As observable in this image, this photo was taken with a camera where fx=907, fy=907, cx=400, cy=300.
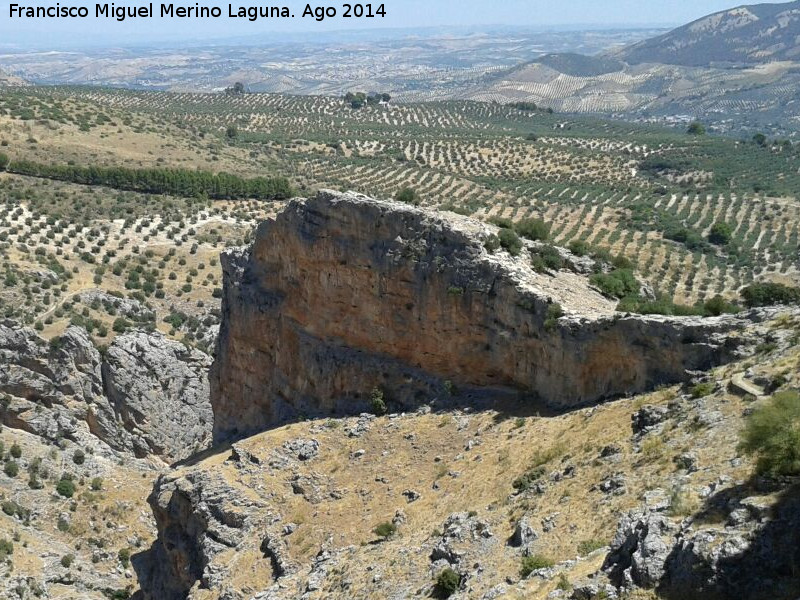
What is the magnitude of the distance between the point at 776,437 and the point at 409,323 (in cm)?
1485

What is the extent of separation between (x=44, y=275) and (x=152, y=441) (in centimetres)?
1392

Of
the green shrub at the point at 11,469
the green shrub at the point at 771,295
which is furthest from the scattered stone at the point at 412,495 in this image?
the green shrub at the point at 11,469

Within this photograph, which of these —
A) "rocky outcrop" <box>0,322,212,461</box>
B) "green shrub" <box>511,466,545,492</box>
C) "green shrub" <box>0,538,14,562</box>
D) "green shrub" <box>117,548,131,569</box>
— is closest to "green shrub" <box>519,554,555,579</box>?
"green shrub" <box>511,466,545,492</box>

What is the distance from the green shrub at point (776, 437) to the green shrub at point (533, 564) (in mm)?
4346

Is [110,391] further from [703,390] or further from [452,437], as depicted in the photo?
[703,390]

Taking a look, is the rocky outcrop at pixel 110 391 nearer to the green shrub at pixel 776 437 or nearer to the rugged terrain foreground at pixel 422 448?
the rugged terrain foreground at pixel 422 448

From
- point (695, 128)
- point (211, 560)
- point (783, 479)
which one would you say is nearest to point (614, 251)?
point (211, 560)

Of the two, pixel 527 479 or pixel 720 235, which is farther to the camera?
pixel 720 235

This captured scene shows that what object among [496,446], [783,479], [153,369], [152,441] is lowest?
[152,441]

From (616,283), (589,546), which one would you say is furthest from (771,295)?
(589,546)

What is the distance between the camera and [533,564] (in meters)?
17.8

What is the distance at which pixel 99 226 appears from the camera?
6341 centimetres

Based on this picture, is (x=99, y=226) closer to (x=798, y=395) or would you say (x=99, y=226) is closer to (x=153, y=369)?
(x=153, y=369)

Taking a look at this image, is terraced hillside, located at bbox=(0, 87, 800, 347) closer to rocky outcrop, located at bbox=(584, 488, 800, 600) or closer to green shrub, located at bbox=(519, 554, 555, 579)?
green shrub, located at bbox=(519, 554, 555, 579)
